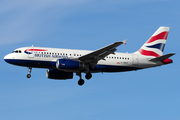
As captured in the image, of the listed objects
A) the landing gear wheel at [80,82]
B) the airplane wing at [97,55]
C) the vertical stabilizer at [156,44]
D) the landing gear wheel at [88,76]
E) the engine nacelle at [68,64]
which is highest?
the vertical stabilizer at [156,44]

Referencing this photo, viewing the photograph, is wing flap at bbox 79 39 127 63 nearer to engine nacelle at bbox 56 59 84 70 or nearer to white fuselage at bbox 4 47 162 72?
white fuselage at bbox 4 47 162 72

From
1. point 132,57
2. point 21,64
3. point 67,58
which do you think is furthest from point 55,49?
point 132,57

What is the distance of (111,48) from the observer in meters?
35.2

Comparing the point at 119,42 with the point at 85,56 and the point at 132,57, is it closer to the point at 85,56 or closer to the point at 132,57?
the point at 85,56

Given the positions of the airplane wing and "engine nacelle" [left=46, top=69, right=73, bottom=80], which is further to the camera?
"engine nacelle" [left=46, top=69, right=73, bottom=80]

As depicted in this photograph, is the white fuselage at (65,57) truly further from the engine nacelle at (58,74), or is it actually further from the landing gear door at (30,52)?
the engine nacelle at (58,74)

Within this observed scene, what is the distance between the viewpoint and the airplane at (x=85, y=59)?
122ft

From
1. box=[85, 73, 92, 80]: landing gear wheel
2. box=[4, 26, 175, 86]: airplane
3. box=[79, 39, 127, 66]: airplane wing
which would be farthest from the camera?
box=[85, 73, 92, 80]: landing gear wheel

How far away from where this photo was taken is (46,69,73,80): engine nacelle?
42.1 m

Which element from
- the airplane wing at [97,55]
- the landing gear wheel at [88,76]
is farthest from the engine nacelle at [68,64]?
the landing gear wheel at [88,76]

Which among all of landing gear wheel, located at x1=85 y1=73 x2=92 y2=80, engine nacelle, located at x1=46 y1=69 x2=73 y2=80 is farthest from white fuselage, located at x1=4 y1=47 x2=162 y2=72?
engine nacelle, located at x1=46 y1=69 x2=73 y2=80

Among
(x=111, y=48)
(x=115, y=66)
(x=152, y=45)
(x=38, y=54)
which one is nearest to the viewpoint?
(x=111, y=48)

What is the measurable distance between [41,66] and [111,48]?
871cm

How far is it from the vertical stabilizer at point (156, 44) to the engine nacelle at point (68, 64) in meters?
9.85
